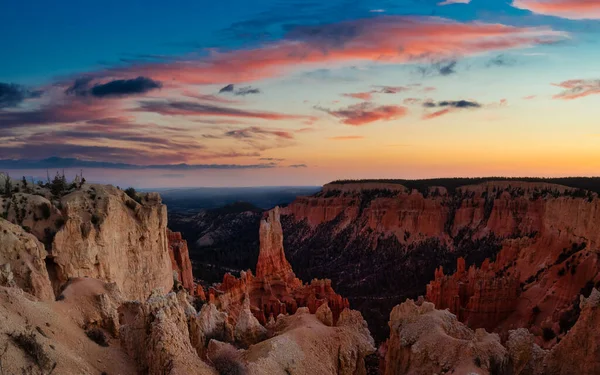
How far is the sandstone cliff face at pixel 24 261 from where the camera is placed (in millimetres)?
15605

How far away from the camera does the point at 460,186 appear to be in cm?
9256

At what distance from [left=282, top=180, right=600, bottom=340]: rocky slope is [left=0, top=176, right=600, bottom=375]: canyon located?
0.24 metres

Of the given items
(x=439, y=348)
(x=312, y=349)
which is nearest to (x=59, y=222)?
(x=312, y=349)

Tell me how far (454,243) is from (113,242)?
6291cm

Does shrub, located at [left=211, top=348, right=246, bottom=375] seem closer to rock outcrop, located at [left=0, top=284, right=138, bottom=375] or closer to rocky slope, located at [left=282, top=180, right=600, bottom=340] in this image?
rock outcrop, located at [left=0, top=284, right=138, bottom=375]

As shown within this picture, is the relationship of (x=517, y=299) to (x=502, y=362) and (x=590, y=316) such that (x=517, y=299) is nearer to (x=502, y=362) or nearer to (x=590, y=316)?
(x=590, y=316)

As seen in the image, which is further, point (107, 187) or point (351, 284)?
point (351, 284)

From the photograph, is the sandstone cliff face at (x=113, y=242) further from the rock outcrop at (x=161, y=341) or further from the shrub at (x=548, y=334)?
the shrub at (x=548, y=334)

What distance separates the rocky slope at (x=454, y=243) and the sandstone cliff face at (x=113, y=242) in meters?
22.2

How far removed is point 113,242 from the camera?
22.8m

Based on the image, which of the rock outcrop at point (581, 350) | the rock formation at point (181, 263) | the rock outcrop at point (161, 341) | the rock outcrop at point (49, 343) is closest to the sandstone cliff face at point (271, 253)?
the rock formation at point (181, 263)

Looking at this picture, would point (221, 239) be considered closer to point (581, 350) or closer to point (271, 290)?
point (271, 290)

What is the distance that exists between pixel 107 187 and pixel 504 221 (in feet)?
212

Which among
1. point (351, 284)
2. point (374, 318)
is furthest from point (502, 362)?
point (351, 284)
